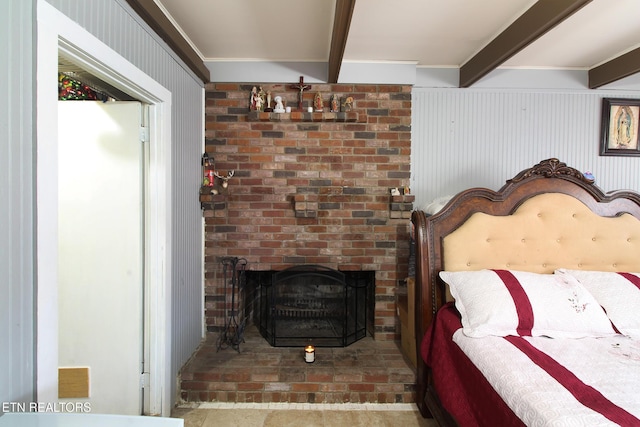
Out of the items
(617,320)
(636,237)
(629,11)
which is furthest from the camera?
(636,237)

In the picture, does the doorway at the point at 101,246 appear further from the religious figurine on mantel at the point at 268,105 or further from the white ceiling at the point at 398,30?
the religious figurine on mantel at the point at 268,105

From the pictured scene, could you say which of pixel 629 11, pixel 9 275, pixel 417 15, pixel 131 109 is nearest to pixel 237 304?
pixel 131 109

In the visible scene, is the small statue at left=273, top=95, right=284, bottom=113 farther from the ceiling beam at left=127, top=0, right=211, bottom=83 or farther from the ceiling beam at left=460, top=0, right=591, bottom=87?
the ceiling beam at left=460, top=0, right=591, bottom=87

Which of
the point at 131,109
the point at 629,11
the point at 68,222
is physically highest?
the point at 629,11

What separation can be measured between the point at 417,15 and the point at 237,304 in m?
2.45

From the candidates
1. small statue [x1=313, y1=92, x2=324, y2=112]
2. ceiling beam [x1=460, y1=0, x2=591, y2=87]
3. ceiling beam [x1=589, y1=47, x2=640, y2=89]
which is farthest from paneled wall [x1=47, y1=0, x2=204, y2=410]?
ceiling beam [x1=589, y1=47, x2=640, y2=89]

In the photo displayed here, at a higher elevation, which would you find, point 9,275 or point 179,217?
point 179,217

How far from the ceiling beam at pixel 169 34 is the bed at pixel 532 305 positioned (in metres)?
1.90

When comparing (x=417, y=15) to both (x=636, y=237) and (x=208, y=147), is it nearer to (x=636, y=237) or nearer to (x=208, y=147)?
(x=208, y=147)

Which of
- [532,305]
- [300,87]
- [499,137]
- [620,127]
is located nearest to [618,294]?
[532,305]

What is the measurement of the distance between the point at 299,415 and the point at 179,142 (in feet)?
6.44

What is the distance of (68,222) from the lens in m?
1.90

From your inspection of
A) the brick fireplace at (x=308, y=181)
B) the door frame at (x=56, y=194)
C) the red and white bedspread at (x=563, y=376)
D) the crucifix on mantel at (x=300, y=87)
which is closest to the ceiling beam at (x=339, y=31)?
the crucifix on mantel at (x=300, y=87)

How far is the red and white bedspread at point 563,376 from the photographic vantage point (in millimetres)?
1077
